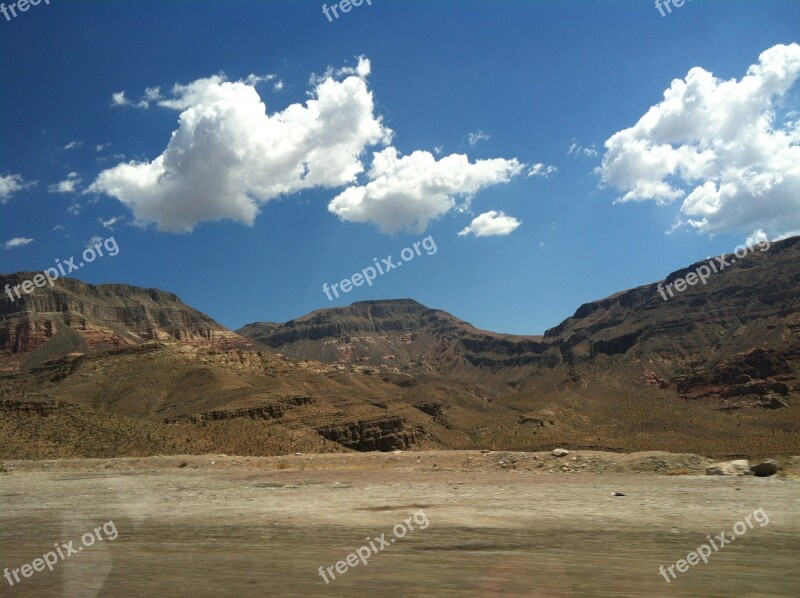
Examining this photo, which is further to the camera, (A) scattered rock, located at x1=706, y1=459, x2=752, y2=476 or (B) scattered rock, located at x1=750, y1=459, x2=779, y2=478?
(A) scattered rock, located at x1=706, y1=459, x2=752, y2=476

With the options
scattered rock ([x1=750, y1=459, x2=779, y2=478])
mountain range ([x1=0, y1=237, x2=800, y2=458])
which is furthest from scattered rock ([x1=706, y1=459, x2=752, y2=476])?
mountain range ([x1=0, y1=237, x2=800, y2=458])

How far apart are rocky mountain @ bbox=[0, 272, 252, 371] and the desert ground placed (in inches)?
5615

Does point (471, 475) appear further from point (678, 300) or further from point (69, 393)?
point (678, 300)

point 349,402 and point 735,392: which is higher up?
point 349,402

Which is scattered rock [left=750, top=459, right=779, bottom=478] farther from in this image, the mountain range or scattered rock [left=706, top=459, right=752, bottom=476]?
the mountain range

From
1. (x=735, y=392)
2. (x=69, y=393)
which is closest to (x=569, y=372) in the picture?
(x=735, y=392)

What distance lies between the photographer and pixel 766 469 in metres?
16.9

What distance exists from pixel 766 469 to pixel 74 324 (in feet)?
586

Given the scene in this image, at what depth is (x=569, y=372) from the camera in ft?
502

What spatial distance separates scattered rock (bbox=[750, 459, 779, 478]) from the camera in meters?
16.9

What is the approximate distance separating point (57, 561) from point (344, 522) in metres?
5.26

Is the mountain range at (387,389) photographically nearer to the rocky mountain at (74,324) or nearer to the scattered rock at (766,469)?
the rocky mountain at (74,324)

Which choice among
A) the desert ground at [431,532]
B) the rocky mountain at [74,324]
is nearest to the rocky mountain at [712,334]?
the desert ground at [431,532]

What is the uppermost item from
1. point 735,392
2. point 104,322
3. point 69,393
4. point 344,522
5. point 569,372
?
point 104,322
